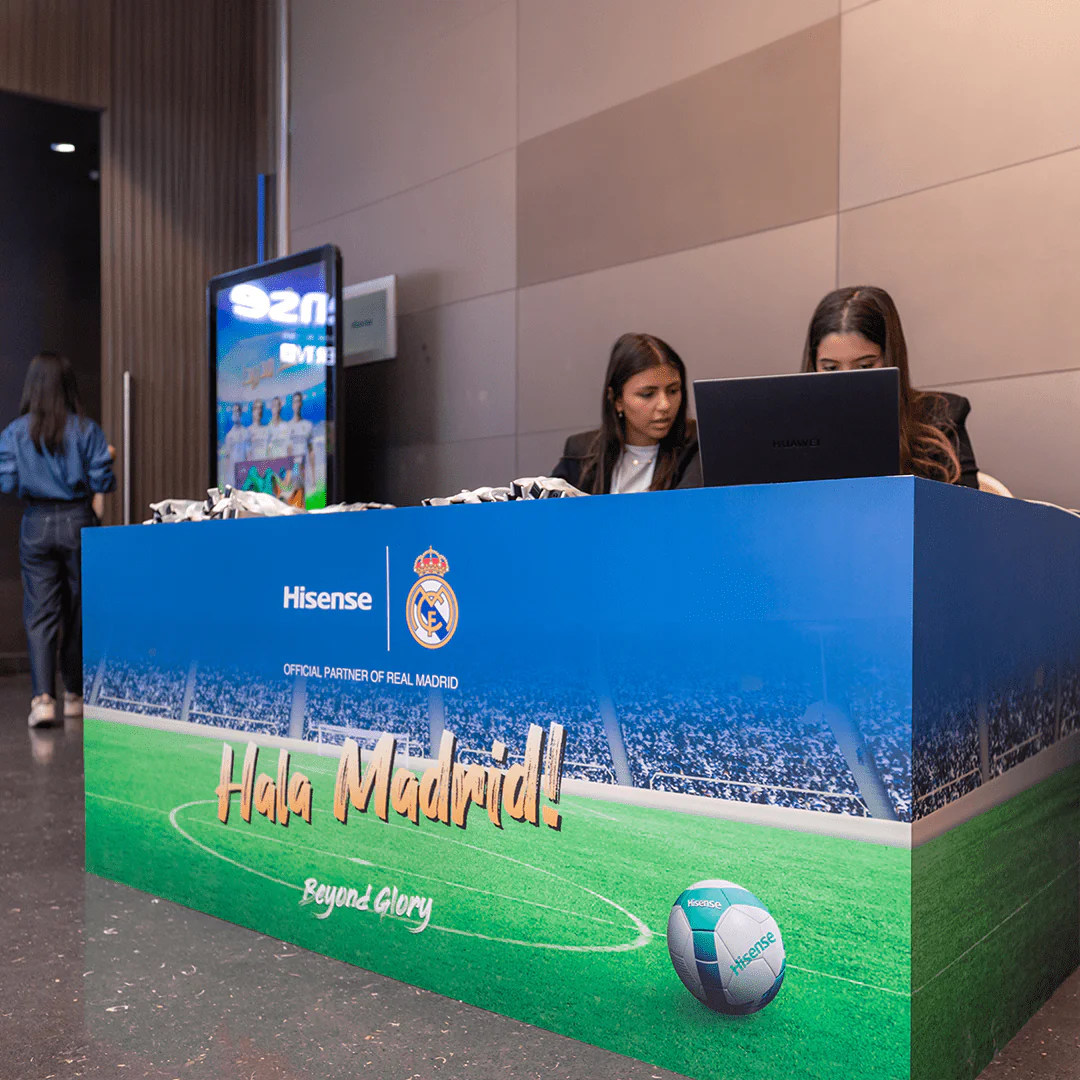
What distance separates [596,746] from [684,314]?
7.83 ft

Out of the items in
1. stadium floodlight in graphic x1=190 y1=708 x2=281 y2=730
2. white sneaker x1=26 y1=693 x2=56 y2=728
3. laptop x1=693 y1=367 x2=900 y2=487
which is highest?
laptop x1=693 y1=367 x2=900 y2=487

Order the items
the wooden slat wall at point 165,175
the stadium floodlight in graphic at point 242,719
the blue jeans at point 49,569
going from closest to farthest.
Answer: the stadium floodlight in graphic at point 242,719 < the blue jeans at point 49,569 < the wooden slat wall at point 165,175

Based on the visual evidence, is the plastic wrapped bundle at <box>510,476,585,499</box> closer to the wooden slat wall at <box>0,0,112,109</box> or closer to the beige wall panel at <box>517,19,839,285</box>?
the beige wall panel at <box>517,19,839,285</box>

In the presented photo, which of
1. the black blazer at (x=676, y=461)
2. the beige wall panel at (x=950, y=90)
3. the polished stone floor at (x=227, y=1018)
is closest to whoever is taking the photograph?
the polished stone floor at (x=227, y=1018)

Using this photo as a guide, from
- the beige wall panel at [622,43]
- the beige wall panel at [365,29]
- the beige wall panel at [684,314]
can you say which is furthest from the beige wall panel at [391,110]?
the beige wall panel at [684,314]

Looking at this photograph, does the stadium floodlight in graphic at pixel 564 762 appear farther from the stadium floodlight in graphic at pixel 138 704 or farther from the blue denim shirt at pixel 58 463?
the blue denim shirt at pixel 58 463

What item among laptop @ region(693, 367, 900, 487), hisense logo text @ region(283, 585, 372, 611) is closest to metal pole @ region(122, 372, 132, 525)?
hisense logo text @ region(283, 585, 372, 611)

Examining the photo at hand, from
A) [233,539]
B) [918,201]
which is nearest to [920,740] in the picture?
[233,539]

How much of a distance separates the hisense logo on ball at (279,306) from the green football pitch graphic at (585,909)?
2.62 m

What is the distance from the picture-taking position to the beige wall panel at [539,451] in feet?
12.8

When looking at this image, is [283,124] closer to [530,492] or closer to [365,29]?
[365,29]

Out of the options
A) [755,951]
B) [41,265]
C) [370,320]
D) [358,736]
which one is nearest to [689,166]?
[370,320]

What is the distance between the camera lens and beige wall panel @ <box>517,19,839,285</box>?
10.4ft

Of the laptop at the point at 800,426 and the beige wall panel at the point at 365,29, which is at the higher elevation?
the beige wall panel at the point at 365,29
